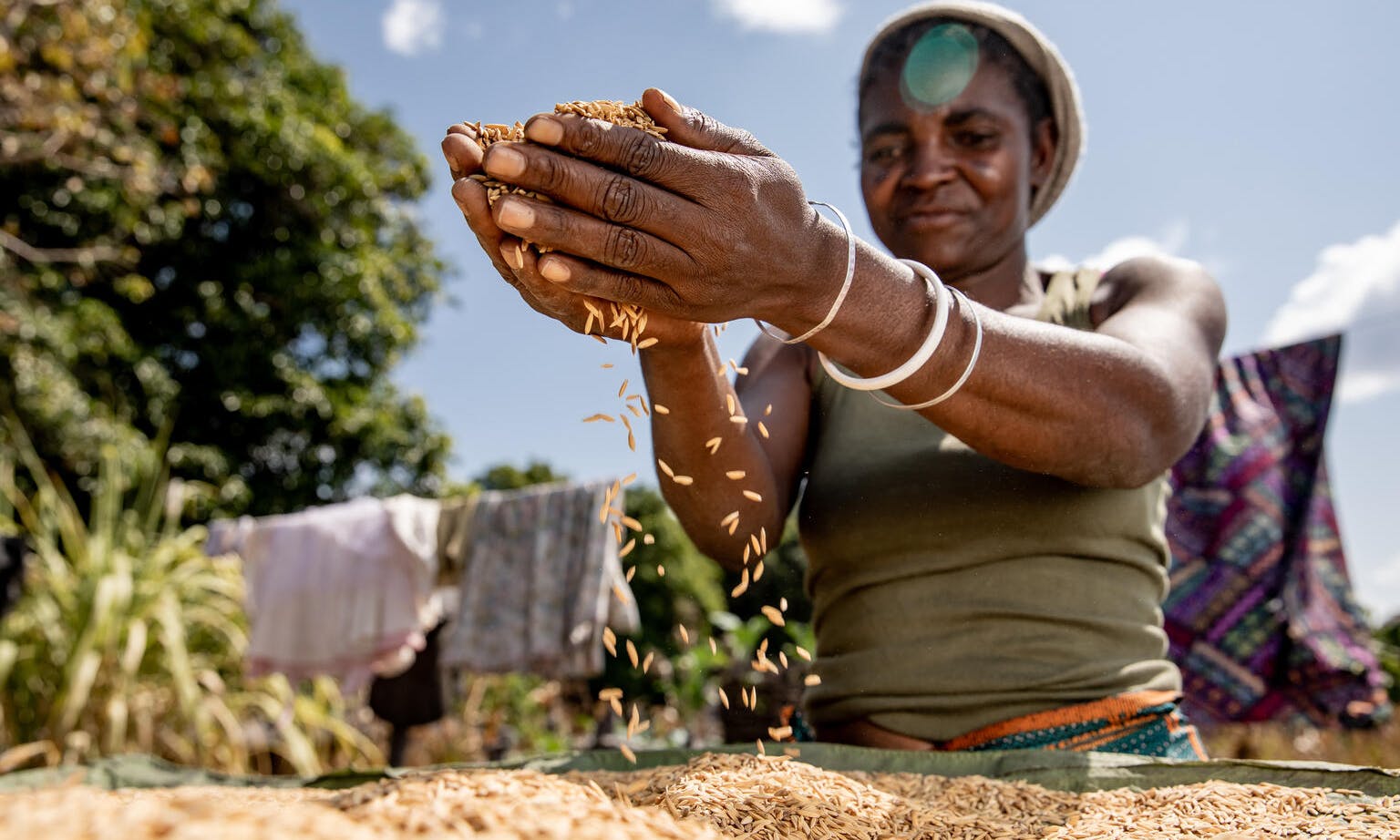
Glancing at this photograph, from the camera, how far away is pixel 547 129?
36.1 inches

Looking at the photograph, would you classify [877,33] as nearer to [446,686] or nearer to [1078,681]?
[1078,681]

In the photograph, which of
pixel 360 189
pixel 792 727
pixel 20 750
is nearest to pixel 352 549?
pixel 20 750

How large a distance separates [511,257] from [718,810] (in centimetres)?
64

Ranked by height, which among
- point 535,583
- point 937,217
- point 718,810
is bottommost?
point 718,810

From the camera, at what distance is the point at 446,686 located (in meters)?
5.45

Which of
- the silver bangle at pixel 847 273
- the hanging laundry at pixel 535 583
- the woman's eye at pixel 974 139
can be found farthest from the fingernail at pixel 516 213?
the hanging laundry at pixel 535 583

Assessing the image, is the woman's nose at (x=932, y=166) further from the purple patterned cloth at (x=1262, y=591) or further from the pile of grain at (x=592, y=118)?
the purple patterned cloth at (x=1262, y=591)

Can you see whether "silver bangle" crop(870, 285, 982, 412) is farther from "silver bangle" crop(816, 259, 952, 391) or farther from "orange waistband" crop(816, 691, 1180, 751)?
"orange waistband" crop(816, 691, 1180, 751)

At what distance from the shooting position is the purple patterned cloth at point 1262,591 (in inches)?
119

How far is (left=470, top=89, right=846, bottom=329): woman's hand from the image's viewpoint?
3.03 ft

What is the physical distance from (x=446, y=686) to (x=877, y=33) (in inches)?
181

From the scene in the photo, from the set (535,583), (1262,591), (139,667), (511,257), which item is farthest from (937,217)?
(139,667)

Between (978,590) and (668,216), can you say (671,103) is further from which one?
(978,590)

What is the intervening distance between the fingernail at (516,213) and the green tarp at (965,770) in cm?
85
